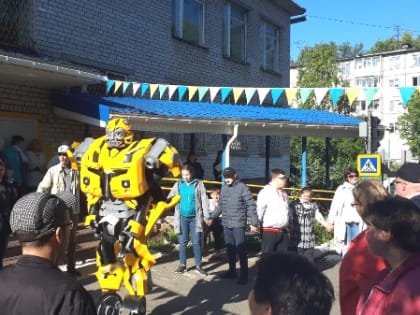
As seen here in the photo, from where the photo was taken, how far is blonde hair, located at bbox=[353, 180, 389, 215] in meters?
3.46

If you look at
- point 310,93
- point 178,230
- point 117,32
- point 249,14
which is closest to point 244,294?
point 178,230

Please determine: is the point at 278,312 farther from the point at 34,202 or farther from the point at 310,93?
the point at 310,93

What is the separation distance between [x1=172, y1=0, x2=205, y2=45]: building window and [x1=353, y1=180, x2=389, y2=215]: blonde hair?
447 inches

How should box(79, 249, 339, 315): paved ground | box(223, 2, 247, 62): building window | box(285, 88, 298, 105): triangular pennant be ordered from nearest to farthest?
box(79, 249, 339, 315): paved ground < box(285, 88, 298, 105): triangular pennant < box(223, 2, 247, 62): building window

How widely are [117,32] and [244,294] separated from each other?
7.39m

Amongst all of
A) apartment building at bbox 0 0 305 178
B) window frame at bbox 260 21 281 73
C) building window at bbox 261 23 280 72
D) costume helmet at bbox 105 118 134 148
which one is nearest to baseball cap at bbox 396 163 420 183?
costume helmet at bbox 105 118 134 148

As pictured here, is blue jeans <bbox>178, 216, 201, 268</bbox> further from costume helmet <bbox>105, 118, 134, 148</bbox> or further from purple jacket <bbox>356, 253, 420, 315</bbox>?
purple jacket <bbox>356, 253, 420, 315</bbox>

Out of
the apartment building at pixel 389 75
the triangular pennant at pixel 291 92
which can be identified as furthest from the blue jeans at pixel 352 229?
the apartment building at pixel 389 75

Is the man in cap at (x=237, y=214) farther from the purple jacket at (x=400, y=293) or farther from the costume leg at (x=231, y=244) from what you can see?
the purple jacket at (x=400, y=293)

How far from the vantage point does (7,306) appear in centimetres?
219

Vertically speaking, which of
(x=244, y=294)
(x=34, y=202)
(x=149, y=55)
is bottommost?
(x=244, y=294)

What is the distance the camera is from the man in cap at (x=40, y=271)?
216 cm

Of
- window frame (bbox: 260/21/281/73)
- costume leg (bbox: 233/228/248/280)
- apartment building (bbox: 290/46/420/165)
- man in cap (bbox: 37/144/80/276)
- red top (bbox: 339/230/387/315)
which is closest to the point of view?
red top (bbox: 339/230/387/315)

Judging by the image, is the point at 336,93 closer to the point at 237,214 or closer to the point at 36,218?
the point at 237,214
